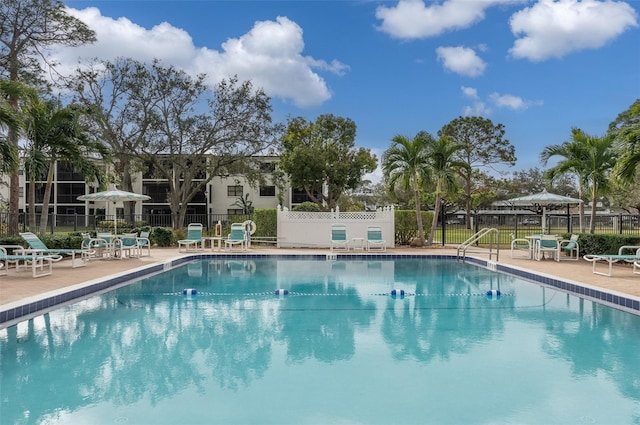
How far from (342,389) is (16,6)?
16.9m

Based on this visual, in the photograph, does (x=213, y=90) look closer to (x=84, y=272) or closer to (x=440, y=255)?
(x=440, y=255)

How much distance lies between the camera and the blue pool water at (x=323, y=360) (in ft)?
12.3

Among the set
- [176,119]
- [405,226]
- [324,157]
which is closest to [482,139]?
[324,157]

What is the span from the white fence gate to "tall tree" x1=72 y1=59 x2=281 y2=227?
10514 mm

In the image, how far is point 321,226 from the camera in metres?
18.7

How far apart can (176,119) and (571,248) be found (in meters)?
21.0

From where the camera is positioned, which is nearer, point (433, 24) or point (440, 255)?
point (440, 255)

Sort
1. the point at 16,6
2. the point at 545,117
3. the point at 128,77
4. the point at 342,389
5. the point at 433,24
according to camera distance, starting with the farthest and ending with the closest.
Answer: the point at 128,77 → the point at 545,117 → the point at 433,24 → the point at 16,6 → the point at 342,389

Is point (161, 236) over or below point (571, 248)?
over

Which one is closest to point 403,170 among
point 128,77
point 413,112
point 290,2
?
point 290,2

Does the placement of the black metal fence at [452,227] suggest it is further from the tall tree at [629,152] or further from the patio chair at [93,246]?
the tall tree at [629,152]

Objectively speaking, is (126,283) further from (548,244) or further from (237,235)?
(548,244)

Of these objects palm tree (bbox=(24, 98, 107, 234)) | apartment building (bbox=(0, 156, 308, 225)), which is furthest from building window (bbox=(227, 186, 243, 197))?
palm tree (bbox=(24, 98, 107, 234))

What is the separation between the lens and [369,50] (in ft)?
64.0
